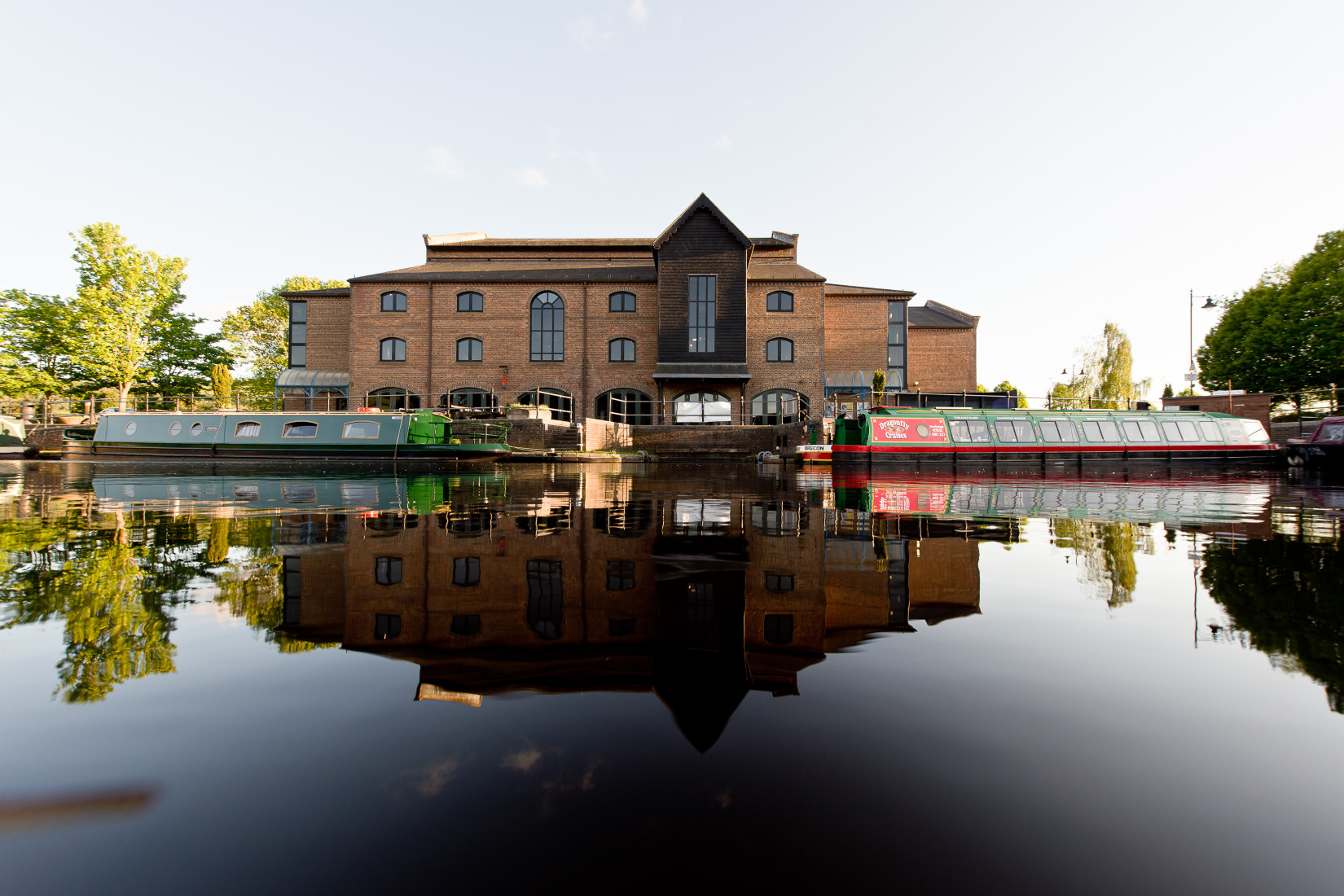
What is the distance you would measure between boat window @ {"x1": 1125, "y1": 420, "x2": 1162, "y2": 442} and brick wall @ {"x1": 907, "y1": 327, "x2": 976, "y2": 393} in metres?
16.2

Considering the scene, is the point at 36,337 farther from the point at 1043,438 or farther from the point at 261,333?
the point at 1043,438

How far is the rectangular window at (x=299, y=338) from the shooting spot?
33.0 m

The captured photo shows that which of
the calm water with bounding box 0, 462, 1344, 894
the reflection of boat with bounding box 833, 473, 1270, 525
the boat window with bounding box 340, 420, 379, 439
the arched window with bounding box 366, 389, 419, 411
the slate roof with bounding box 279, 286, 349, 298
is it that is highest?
the slate roof with bounding box 279, 286, 349, 298

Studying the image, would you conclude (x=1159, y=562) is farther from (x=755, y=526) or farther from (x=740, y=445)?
(x=740, y=445)

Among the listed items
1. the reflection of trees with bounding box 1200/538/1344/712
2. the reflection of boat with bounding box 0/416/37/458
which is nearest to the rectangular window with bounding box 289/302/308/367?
the reflection of boat with bounding box 0/416/37/458

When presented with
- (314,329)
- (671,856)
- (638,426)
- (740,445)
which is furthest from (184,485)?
(314,329)

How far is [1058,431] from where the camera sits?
707 inches

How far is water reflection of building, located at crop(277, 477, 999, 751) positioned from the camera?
72.4 inches

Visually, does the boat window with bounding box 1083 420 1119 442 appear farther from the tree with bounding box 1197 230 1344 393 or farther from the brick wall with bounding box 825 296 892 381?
the tree with bounding box 1197 230 1344 393

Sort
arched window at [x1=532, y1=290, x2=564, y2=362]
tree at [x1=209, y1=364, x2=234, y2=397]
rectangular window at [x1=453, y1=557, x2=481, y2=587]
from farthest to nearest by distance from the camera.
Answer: arched window at [x1=532, y1=290, x2=564, y2=362] → tree at [x1=209, y1=364, x2=234, y2=397] → rectangular window at [x1=453, y1=557, x2=481, y2=587]

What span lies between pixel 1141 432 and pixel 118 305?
168ft

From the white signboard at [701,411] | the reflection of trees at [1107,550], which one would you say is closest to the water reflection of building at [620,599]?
the reflection of trees at [1107,550]

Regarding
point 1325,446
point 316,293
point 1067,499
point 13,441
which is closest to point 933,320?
point 1325,446

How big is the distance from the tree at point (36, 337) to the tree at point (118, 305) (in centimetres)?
95
